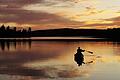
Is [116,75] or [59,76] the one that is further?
[116,75]

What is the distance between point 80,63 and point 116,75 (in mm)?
6801

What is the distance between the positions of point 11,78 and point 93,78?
635 centimetres

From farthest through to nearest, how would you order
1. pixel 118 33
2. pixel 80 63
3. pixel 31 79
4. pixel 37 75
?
pixel 118 33
pixel 80 63
pixel 37 75
pixel 31 79

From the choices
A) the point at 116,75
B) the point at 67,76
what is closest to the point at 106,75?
the point at 116,75

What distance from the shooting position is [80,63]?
3419 cm

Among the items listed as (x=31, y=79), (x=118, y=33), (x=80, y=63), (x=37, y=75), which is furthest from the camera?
(x=118, y=33)

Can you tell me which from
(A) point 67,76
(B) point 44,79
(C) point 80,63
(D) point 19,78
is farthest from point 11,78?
(C) point 80,63

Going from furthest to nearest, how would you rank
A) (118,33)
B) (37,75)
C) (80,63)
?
(118,33) → (80,63) → (37,75)

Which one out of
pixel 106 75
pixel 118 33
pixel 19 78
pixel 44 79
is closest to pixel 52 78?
pixel 44 79

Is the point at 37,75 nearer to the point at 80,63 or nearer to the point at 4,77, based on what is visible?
the point at 4,77

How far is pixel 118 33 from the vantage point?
14525cm

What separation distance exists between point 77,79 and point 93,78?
185 centimetres

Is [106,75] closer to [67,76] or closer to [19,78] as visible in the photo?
[67,76]

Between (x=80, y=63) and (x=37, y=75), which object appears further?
(x=80, y=63)
